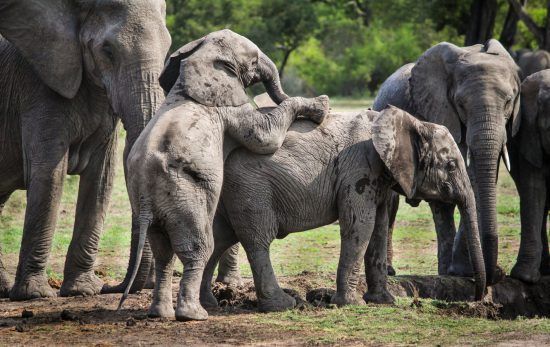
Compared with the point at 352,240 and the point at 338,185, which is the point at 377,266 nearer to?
the point at 352,240

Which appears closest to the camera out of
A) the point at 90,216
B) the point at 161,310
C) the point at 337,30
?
the point at 161,310

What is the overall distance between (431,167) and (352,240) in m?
0.82

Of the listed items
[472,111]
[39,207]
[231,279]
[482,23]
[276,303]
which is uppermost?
[482,23]

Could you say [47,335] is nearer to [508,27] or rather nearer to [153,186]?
[153,186]

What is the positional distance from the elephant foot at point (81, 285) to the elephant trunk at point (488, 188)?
3.13m

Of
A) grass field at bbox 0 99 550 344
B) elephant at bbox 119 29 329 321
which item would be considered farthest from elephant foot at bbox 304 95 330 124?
grass field at bbox 0 99 550 344

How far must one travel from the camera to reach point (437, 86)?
37.4ft

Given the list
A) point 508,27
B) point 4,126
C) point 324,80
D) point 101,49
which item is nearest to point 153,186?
point 101,49

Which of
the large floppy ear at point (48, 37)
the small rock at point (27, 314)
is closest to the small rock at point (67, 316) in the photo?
the small rock at point (27, 314)

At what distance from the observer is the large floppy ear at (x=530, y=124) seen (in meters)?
11.0

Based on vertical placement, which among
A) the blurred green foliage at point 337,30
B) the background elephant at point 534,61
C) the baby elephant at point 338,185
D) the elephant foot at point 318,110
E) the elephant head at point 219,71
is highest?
the blurred green foliage at point 337,30

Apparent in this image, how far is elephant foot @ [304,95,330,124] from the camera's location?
8.90 meters

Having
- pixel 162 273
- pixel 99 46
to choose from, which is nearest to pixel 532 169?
pixel 99 46

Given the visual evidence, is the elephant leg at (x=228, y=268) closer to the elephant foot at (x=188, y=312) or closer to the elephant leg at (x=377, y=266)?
the elephant leg at (x=377, y=266)
